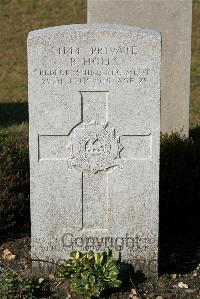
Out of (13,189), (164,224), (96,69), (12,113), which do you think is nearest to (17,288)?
(13,189)

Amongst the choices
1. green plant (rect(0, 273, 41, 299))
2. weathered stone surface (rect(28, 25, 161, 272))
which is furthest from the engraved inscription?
green plant (rect(0, 273, 41, 299))

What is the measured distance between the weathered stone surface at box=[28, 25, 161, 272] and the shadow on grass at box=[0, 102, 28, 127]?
6.84 m

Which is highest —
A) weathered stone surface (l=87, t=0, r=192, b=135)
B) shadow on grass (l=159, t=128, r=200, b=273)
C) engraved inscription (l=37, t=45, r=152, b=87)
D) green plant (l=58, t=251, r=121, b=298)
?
weathered stone surface (l=87, t=0, r=192, b=135)

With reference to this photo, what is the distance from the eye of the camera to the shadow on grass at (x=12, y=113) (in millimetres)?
12156

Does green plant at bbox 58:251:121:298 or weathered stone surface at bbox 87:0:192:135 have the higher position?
weathered stone surface at bbox 87:0:192:135

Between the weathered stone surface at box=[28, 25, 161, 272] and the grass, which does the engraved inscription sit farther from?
the grass

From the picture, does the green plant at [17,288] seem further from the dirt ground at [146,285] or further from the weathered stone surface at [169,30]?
the weathered stone surface at [169,30]

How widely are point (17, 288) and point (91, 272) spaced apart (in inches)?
22.3

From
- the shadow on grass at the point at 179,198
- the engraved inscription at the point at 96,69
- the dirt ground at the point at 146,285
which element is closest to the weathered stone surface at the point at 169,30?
the shadow on grass at the point at 179,198

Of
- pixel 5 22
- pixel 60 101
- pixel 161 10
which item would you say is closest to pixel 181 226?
pixel 60 101

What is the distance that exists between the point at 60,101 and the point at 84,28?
57cm

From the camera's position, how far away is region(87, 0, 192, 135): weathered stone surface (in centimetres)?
851

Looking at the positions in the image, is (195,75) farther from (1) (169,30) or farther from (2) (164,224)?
(2) (164,224)

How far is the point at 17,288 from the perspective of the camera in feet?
16.1
